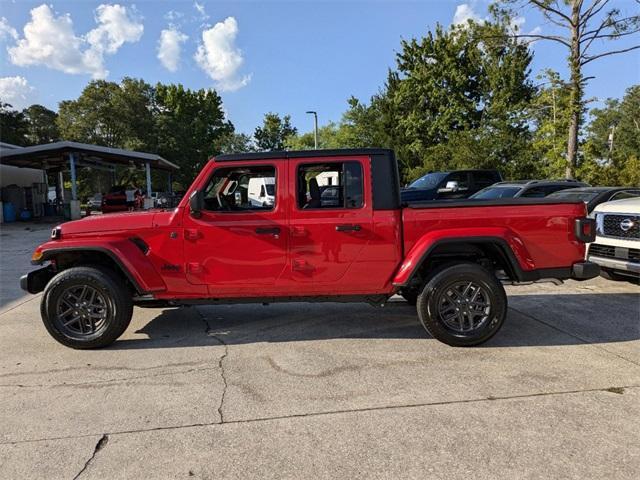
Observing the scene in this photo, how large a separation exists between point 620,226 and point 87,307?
7.07 meters

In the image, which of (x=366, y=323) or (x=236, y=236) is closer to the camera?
(x=236, y=236)

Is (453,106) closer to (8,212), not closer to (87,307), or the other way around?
(8,212)

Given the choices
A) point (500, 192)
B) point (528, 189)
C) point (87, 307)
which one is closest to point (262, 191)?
point (87, 307)

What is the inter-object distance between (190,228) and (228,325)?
1455 mm

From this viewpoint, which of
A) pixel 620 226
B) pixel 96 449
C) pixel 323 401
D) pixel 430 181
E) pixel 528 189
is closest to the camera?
pixel 96 449

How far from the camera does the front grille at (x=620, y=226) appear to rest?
6.73 meters

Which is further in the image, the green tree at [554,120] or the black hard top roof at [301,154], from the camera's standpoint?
the green tree at [554,120]

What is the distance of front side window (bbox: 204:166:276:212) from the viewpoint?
4702mm

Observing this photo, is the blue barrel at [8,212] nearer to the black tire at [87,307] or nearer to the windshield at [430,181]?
the windshield at [430,181]

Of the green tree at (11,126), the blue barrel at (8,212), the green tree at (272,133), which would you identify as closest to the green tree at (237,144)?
the green tree at (272,133)

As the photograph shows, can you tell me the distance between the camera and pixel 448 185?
45.6 ft

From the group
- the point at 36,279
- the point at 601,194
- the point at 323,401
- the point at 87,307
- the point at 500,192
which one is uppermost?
the point at 500,192

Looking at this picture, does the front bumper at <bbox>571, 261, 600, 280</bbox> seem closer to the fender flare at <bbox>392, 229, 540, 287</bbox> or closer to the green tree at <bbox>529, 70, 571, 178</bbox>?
the fender flare at <bbox>392, 229, 540, 287</bbox>

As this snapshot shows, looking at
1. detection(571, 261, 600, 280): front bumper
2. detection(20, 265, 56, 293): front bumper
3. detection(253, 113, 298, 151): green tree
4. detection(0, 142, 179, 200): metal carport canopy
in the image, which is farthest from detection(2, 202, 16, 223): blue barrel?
detection(253, 113, 298, 151): green tree
